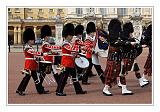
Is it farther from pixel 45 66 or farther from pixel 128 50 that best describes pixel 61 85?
pixel 128 50

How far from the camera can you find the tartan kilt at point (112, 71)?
644cm

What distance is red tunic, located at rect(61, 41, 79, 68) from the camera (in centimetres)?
639

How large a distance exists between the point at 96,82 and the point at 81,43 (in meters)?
0.94

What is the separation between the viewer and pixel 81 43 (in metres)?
7.73

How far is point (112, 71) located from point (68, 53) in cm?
77

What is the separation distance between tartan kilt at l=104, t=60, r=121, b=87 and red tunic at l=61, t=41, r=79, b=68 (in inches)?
23.3

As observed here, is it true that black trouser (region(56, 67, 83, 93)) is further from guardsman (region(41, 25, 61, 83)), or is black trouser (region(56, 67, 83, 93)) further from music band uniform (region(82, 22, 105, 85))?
music band uniform (region(82, 22, 105, 85))

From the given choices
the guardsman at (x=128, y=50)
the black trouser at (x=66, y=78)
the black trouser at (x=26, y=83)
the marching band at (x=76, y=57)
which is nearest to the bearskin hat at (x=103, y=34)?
the marching band at (x=76, y=57)

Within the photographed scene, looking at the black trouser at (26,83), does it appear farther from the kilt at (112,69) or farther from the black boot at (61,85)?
the kilt at (112,69)

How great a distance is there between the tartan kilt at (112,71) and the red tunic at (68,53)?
593 millimetres

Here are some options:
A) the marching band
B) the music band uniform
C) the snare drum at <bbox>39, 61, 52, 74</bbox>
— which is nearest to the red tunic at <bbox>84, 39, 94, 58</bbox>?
the music band uniform

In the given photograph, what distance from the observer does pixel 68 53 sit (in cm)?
642

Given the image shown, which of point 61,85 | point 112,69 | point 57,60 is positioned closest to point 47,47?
point 57,60

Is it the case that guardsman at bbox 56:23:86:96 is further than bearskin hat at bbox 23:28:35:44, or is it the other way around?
bearskin hat at bbox 23:28:35:44
